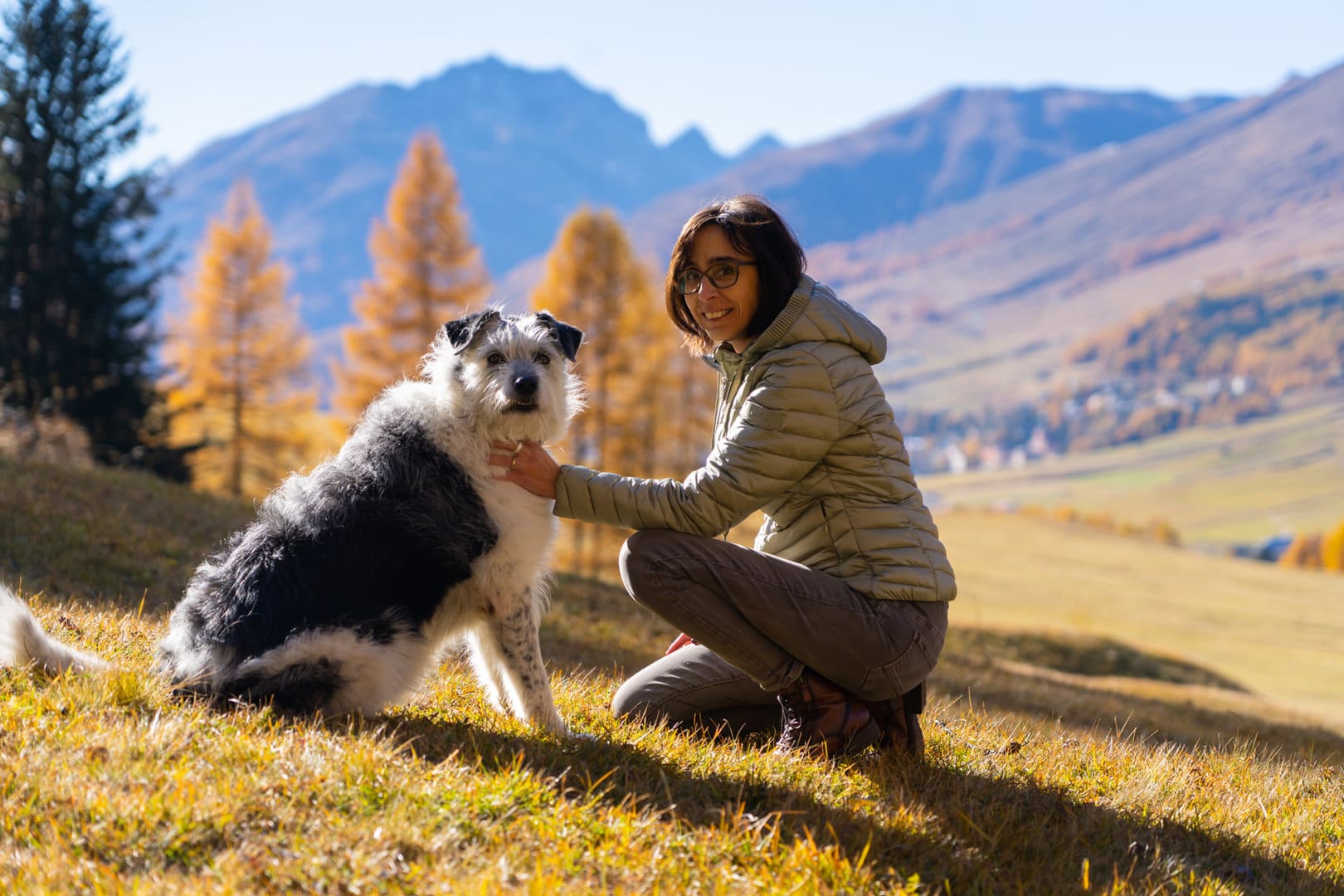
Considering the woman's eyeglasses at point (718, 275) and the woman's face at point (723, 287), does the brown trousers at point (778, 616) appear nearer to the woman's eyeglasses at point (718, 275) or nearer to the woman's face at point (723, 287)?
the woman's face at point (723, 287)

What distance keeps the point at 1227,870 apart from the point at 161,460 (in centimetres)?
2902

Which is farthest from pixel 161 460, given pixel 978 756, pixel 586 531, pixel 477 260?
pixel 978 756

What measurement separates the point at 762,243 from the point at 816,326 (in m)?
0.57

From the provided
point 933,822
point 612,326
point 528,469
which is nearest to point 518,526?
point 528,469

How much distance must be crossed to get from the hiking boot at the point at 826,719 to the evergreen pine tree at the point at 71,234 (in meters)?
26.5

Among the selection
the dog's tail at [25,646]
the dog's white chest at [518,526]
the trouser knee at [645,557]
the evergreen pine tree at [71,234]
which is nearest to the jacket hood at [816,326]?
the trouser knee at [645,557]

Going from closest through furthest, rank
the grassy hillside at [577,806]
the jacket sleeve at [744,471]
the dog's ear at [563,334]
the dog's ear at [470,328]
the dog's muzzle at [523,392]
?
the grassy hillside at [577,806] < the jacket sleeve at [744,471] < the dog's muzzle at [523,392] < the dog's ear at [470,328] < the dog's ear at [563,334]

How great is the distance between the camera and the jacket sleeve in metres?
5.24

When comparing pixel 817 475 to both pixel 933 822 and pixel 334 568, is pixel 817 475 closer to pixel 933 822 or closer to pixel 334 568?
pixel 933 822

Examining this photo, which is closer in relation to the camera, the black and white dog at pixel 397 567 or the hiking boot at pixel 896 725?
the black and white dog at pixel 397 567

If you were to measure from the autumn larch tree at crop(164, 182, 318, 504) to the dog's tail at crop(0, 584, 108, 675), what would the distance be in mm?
31674

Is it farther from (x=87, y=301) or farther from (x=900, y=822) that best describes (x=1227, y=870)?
(x=87, y=301)

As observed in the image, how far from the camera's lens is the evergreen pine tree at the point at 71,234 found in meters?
27.2

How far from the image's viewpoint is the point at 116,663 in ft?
16.8
